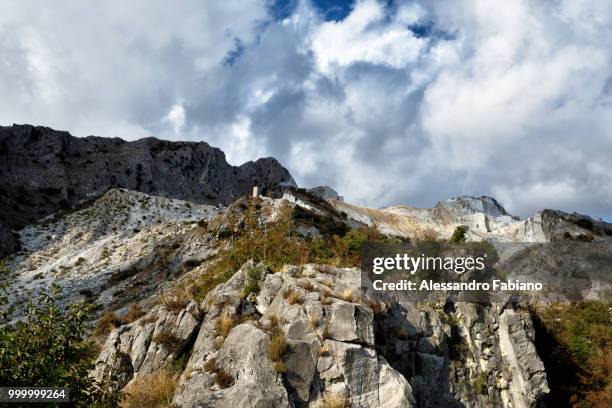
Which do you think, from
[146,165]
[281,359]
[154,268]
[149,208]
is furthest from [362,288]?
[146,165]

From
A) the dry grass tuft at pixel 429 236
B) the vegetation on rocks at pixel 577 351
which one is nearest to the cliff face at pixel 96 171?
the dry grass tuft at pixel 429 236

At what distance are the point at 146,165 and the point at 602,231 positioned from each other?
300 ft

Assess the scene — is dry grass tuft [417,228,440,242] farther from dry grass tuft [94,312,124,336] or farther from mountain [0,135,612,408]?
dry grass tuft [94,312,124,336]

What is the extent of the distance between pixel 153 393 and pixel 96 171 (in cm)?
8910

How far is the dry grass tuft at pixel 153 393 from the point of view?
1140 cm

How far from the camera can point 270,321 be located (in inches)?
531

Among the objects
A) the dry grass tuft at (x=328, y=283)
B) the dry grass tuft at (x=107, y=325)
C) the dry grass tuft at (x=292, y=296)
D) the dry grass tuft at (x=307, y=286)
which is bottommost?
the dry grass tuft at (x=107, y=325)

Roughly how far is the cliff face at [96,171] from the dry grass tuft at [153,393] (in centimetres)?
6029

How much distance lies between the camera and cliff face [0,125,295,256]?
77312 millimetres

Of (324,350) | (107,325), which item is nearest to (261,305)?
(324,350)

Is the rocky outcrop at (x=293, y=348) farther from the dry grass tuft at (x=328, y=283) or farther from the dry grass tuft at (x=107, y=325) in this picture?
the dry grass tuft at (x=107, y=325)

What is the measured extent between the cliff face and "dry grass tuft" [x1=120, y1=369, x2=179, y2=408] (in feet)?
198

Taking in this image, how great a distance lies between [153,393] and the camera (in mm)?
11836

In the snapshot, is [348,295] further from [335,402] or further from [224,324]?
[224,324]
